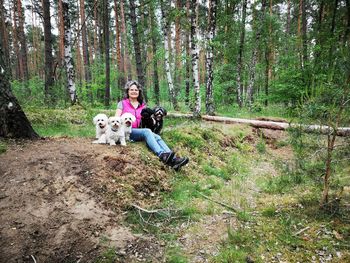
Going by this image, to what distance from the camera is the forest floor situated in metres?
3.59

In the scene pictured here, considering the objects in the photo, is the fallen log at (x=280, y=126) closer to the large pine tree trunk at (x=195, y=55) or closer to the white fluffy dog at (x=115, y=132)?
the large pine tree trunk at (x=195, y=55)

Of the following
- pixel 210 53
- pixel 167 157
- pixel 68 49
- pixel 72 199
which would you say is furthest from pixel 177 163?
pixel 68 49

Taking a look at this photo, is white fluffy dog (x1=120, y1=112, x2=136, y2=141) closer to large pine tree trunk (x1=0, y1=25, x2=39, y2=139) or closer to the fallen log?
large pine tree trunk (x1=0, y1=25, x2=39, y2=139)

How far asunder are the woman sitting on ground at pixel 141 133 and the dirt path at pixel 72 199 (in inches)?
11.3

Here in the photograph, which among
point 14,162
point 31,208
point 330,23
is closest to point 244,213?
point 31,208

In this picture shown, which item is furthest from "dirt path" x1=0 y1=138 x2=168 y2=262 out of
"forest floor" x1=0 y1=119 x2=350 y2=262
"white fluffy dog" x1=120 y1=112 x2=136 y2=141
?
"white fluffy dog" x1=120 y1=112 x2=136 y2=141

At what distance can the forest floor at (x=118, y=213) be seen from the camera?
3592mm

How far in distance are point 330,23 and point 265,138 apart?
8.41 meters

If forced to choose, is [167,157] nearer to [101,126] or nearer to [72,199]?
[101,126]

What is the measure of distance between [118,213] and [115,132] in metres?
2.06

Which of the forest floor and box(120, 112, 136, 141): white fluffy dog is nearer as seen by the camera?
the forest floor

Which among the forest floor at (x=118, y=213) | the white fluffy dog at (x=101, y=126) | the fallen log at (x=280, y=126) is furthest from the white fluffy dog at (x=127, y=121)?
the fallen log at (x=280, y=126)

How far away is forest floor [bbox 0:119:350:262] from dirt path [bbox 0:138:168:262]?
0.04ft

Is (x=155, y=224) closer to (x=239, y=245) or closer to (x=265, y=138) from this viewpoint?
(x=239, y=245)
